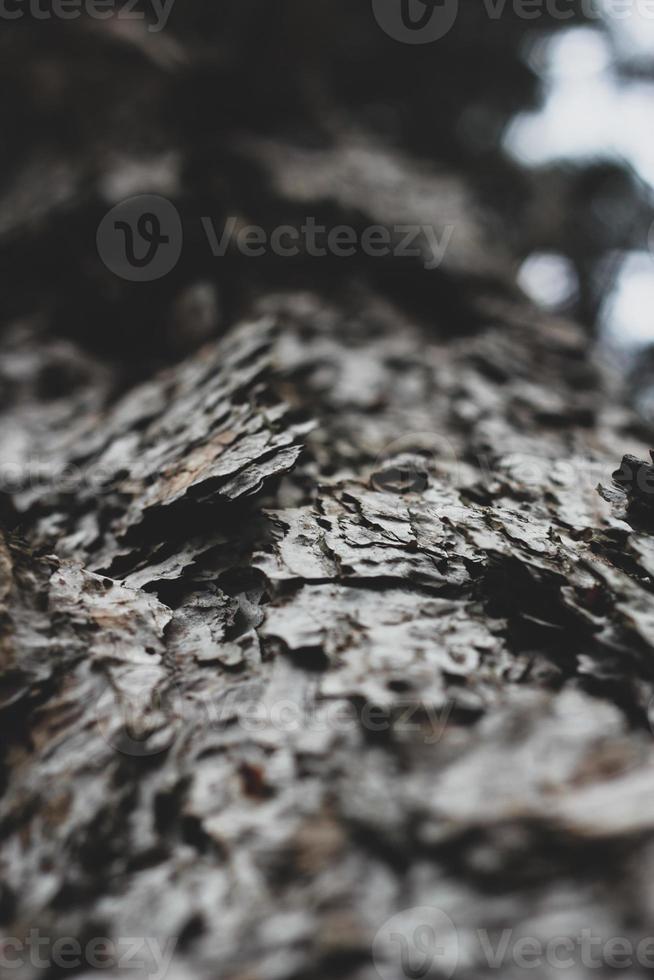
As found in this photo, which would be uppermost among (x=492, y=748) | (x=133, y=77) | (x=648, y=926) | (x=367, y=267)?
(x=133, y=77)

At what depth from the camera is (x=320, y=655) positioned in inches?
47.1

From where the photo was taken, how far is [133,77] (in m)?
3.78

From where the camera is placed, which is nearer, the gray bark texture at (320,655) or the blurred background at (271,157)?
the gray bark texture at (320,655)

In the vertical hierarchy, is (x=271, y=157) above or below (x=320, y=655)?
above

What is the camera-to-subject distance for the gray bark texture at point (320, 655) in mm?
851

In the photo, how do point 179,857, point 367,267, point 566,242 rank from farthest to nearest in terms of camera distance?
point 566,242
point 367,267
point 179,857

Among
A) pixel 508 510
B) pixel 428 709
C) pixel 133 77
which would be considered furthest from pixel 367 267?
pixel 428 709

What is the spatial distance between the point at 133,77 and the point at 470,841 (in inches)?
179

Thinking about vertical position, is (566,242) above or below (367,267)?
below

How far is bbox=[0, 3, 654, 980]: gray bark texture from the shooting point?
85 centimetres

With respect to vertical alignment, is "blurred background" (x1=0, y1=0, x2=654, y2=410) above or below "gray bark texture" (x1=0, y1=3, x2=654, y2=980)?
above

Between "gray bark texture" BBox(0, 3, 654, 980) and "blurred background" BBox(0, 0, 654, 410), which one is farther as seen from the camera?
"blurred background" BBox(0, 0, 654, 410)

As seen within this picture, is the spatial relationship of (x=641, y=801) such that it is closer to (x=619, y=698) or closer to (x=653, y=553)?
(x=619, y=698)

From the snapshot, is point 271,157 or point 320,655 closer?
point 320,655
